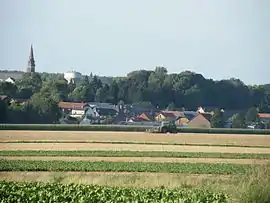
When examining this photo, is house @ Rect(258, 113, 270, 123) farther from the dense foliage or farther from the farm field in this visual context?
the farm field

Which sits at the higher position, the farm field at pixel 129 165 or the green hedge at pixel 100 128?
the green hedge at pixel 100 128

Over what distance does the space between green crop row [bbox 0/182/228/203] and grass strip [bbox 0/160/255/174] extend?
861 centimetres

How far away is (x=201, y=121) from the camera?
75.4m

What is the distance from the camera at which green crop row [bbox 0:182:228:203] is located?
50.5 ft

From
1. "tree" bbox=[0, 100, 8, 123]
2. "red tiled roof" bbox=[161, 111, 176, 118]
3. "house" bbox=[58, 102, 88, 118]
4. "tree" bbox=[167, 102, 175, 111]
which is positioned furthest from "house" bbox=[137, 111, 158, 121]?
"tree" bbox=[0, 100, 8, 123]

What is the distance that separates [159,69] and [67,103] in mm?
37976

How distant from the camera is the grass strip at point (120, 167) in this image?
1046 inches

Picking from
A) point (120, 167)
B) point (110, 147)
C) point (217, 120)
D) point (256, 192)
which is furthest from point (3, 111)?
point (256, 192)

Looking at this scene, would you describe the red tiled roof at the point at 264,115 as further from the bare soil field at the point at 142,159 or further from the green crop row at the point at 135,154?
the bare soil field at the point at 142,159

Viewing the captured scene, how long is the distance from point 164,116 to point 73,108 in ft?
39.6

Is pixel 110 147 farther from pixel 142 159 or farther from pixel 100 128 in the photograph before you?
pixel 100 128

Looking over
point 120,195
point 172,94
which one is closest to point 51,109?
point 172,94

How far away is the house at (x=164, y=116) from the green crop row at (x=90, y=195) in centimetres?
5965

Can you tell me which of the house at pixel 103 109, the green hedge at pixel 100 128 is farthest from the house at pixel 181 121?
the green hedge at pixel 100 128
